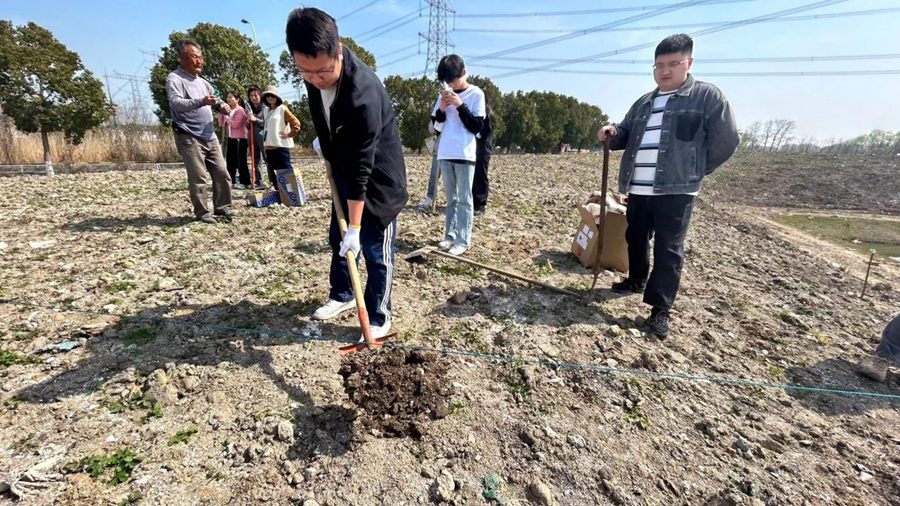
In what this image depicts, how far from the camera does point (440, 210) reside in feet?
20.6

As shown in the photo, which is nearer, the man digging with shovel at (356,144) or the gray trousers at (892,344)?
the man digging with shovel at (356,144)

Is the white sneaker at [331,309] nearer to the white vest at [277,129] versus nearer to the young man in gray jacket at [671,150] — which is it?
the young man in gray jacket at [671,150]

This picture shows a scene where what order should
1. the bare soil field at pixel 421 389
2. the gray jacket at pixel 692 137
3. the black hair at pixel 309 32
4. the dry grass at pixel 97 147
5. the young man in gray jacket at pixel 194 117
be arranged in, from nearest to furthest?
the bare soil field at pixel 421 389
the black hair at pixel 309 32
the gray jacket at pixel 692 137
the young man in gray jacket at pixel 194 117
the dry grass at pixel 97 147

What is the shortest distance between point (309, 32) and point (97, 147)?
15.4 m

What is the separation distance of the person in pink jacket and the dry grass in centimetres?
791

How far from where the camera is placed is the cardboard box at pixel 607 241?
374cm

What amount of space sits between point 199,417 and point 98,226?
4.07 metres

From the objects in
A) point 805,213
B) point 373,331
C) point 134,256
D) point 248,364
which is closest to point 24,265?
point 134,256

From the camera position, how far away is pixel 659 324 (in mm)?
2908

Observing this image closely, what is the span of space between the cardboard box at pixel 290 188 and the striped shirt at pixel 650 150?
474cm

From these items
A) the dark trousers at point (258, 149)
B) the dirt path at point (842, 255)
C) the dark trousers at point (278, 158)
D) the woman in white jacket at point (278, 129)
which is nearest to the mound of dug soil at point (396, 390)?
the woman in white jacket at point (278, 129)

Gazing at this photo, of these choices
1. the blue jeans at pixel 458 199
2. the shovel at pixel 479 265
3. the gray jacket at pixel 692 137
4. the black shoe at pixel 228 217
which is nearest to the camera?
the gray jacket at pixel 692 137

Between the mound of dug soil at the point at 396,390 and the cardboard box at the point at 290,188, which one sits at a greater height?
the cardboard box at the point at 290,188

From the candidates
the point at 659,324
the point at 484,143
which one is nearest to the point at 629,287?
the point at 659,324
